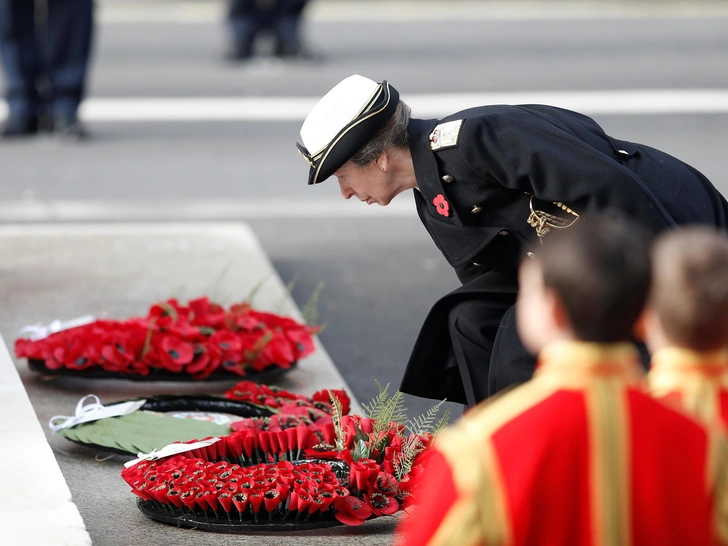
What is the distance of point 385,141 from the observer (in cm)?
332

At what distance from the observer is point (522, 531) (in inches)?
66.9

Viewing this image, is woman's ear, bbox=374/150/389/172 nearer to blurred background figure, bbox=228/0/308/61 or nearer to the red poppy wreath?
the red poppy wreath

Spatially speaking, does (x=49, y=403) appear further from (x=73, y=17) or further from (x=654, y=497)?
(x=73, y=17)

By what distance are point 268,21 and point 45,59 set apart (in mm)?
3408

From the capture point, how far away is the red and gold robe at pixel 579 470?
1.71 meters

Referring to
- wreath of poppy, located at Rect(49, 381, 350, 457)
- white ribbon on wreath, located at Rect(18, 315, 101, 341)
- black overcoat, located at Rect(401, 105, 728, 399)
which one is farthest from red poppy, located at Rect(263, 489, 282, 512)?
white ribbon on wreath, located at Rect(18, 315, 101, 341)

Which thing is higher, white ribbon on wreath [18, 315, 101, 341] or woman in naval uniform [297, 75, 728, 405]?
woman in naval uniform [297, 75, 728, 405]

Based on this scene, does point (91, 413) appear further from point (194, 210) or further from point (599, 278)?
point (194, 210)

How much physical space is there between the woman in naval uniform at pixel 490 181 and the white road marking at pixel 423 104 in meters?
6.47

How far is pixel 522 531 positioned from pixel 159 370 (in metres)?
2.64

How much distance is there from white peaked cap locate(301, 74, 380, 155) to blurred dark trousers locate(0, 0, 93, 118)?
563cm

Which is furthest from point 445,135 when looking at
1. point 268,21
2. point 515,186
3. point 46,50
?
point 268,21

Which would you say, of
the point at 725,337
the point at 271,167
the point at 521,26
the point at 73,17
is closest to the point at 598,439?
the point at 725,337

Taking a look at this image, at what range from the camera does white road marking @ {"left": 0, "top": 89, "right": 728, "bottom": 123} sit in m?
9.98
